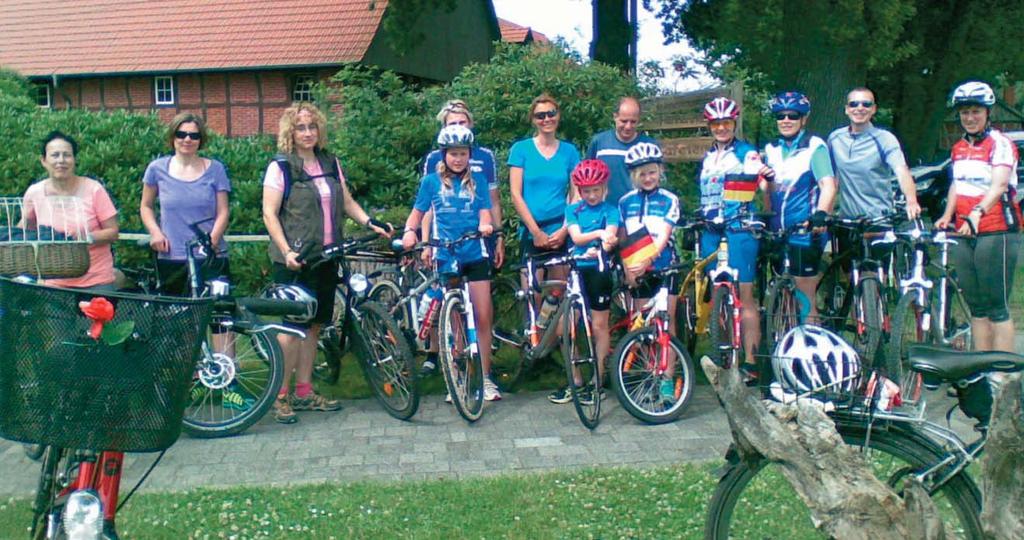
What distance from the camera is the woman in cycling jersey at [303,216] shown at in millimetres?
6730

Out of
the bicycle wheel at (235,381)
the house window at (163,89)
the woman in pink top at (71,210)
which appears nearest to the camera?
the bicycle wheel at (235,381)

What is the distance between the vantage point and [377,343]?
690 cm

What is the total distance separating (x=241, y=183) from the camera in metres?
9.45

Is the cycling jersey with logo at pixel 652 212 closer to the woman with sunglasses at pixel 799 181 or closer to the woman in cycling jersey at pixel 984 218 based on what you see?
the woman with sunglasses at pixel 799 181

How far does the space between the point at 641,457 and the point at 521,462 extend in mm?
650

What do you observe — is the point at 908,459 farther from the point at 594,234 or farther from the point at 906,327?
the point at 594,234

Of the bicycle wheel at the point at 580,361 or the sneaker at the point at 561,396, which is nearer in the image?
the bicycle wheel at the point at 580,361

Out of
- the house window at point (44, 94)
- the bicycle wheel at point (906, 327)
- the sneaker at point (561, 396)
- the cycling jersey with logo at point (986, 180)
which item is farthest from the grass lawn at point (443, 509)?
the house window at point (44, 94)

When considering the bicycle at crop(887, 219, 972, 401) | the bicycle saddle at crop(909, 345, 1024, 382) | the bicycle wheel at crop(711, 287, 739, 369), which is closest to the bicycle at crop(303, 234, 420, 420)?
the bicycle wheel at crop(711, 287, 739, 369)

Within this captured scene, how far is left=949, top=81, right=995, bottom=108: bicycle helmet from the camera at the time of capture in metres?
6.67

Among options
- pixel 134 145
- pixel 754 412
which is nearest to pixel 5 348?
pixel 754 412

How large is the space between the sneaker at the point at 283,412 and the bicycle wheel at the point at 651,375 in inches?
78.7

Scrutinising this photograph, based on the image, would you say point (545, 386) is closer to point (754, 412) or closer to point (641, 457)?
point (641, 457)

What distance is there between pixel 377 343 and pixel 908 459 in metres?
4.05
